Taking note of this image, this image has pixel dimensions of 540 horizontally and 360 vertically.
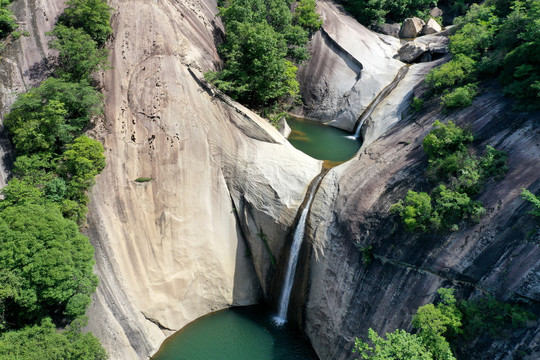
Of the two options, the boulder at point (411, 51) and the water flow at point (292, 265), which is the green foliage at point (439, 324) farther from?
the boulder at point (411, 51)

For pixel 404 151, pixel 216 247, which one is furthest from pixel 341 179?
pixel 216 247

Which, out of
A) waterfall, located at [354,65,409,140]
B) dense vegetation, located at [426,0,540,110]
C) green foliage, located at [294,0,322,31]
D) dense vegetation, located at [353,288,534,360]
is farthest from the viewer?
green foliage, located at [294,0,322,31]

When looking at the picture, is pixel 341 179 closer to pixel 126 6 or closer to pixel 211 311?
pixel 211 311

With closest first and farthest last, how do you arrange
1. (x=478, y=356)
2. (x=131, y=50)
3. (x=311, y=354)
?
(x=478, y=356), (x=311, y=354), (x=131, y=50)

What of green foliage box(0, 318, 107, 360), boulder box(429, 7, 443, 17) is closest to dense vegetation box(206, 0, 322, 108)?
green foliage box(0, 318, 107, 360)

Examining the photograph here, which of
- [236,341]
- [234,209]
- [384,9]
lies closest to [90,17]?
[234,209]

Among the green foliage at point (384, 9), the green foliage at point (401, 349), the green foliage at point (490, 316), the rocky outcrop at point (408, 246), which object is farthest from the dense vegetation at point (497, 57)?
the green foliage at point (384, 9)

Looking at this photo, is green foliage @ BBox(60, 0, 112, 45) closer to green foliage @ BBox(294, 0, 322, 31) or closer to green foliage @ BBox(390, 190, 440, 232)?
green foliage @ BBox(294, 0, 322, 31)
